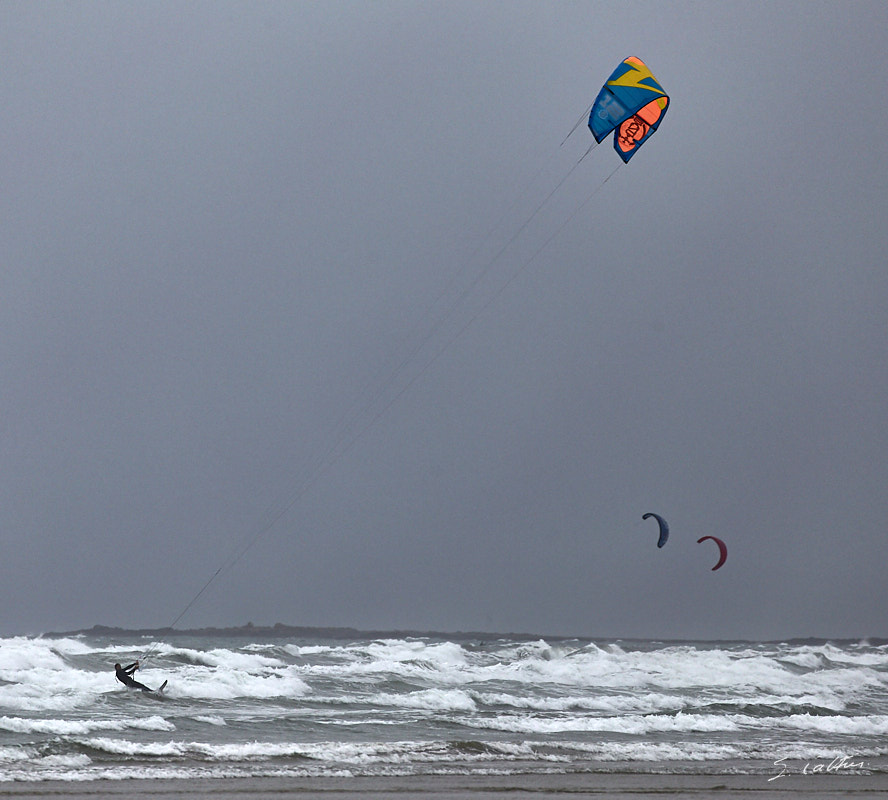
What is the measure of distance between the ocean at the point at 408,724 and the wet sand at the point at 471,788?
0.23 metres

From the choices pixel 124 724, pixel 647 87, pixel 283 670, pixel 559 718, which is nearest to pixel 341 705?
pixel 559 718

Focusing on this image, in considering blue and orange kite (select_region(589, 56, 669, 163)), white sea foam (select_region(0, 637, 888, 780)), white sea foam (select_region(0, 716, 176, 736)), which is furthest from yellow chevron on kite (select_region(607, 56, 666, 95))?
white sea foam (select_region(0, 716, 176, 736))

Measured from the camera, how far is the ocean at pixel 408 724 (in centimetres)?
1218

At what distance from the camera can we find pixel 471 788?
10742 millimetres

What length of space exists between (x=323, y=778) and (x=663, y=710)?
1067 centimetres

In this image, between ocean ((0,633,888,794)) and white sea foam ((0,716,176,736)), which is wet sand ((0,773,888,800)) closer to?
ocean ((0,633,888,794))

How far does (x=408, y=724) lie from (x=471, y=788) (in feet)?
19.8

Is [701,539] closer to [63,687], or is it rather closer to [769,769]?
[769,769]

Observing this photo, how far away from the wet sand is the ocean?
23cm

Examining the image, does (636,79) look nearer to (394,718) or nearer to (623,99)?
(623,99)

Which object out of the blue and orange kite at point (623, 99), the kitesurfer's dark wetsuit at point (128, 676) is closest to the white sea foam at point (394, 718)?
the kitesurfer's dark wetsuit at point (128, 676)

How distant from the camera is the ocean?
12180 millimetres

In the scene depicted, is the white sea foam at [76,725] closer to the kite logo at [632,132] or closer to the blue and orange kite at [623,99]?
the blue and orange kite at [623,99]

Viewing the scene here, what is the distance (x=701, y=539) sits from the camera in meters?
26.3
